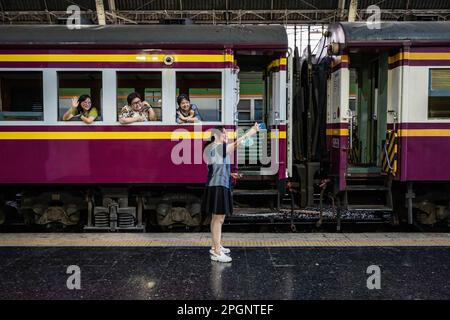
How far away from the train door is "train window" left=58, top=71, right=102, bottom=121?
4.60 m

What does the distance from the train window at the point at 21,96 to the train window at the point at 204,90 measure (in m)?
2.35

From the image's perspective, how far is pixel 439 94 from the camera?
7.85 m

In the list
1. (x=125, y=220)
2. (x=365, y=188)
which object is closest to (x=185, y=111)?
(x=125, y=220)

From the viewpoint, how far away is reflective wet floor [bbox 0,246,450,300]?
4918 mm

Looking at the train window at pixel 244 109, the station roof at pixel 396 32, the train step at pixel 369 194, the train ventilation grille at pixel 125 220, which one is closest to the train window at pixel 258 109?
the train window at pixel 244 109

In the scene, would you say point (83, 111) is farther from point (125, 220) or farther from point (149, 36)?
point (125, 220)

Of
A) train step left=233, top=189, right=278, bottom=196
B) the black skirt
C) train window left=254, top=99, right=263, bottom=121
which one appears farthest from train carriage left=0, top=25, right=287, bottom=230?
the black skirt

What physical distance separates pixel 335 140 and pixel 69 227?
5239 millimetres

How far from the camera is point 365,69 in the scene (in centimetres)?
914

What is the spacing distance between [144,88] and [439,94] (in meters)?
5.03

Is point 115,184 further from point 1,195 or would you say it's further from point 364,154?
point 364,154

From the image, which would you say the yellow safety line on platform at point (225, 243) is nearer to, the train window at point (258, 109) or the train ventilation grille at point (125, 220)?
the train ventilation grille at point (125, 220)

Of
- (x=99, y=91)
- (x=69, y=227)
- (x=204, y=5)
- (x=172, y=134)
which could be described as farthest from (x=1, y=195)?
(x=204, y=5)

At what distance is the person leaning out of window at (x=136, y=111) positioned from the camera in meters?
7.73
